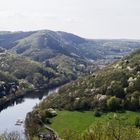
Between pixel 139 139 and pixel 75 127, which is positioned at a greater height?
pixel 139 139

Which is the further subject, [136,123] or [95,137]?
[136,123]

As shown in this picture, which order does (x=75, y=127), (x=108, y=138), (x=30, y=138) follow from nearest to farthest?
(x=108, y=138) < (x=30, y=138) < (x=75, y=127)

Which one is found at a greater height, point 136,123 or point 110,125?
point 110,125

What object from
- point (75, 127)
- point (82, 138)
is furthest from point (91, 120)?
point (82, 138)

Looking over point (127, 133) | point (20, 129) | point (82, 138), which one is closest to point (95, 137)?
point (82, 138)

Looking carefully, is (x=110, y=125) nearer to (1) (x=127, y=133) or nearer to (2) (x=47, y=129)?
(1) (x=127, y=133)

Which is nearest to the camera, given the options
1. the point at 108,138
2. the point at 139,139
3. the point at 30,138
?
the point at 139,139

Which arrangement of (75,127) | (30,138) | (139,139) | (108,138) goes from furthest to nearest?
(75,127)
(30,138)
(108,138)
(139,139)

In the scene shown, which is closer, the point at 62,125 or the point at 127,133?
the point at 127,133

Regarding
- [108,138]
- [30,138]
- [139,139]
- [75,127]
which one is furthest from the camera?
[75,127]

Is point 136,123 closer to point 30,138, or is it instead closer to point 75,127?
point 75,127
